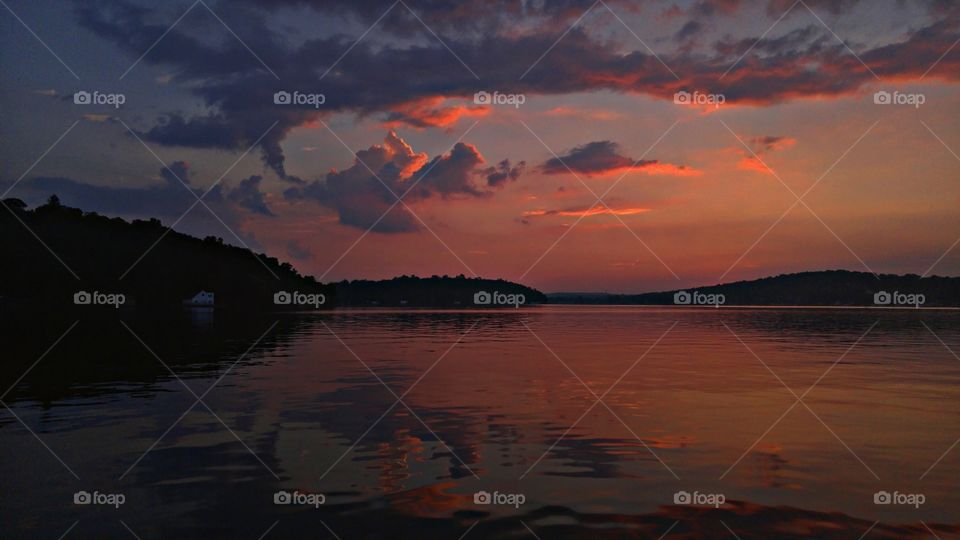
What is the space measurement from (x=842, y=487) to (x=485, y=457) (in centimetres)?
758

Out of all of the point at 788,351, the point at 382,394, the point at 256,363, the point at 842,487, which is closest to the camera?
the point at 842,487

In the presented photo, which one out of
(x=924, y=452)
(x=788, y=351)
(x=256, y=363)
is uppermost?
(x=788, y=351)

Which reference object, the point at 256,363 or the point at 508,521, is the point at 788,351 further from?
the point at 508,521

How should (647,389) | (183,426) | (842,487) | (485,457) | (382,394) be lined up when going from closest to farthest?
(842,487) → (485,457) → (183,426) → (382,394) → (647,389)

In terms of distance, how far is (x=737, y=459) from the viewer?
58.1 ft

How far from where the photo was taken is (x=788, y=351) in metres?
51.4

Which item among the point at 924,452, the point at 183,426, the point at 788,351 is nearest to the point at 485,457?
the point at 183,426

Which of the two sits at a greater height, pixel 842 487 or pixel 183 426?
pixel 183 426

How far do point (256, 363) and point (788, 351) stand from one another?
34688mm

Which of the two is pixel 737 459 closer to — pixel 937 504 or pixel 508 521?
pixel 937 504

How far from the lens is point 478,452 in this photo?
59.6 feet

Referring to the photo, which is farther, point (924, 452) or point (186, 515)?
point (924, 452)

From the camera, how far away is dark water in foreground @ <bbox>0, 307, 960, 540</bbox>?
12.9 m

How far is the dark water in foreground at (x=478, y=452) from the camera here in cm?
1288
